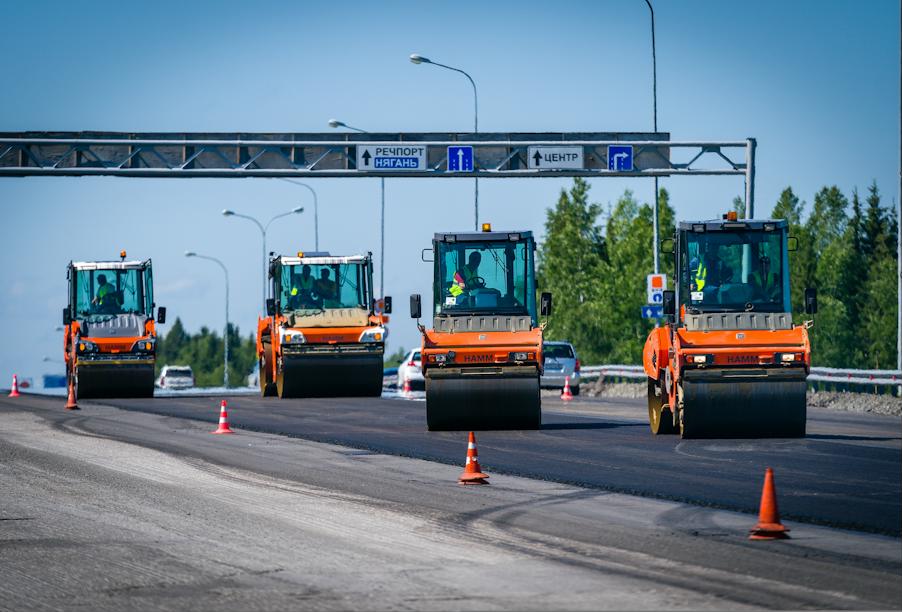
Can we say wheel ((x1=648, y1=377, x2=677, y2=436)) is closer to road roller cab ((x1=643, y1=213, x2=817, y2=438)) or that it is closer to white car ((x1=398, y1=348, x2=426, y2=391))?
road roller cab ((x1=643, y1=213, x2=817, y2=438))

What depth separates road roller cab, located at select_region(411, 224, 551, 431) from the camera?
79.4 ft

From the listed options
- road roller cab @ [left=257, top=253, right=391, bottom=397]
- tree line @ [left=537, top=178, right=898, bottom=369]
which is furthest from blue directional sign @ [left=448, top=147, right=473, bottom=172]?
tree line @ [left=537, top=178, right=898, bottom=369]

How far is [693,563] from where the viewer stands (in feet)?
36.1

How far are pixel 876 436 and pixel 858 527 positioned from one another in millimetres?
11360

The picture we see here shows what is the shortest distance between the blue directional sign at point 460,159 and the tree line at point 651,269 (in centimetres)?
5264

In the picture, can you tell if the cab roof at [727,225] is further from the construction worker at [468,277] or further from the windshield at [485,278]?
the construction worker at [468,277]

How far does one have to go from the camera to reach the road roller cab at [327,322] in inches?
1369

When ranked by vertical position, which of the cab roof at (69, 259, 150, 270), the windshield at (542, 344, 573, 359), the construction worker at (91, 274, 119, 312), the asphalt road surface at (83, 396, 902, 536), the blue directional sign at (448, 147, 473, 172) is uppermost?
the blue directional sign at (448, 147, 473, 172)

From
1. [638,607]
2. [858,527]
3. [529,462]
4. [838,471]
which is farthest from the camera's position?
[529,462]

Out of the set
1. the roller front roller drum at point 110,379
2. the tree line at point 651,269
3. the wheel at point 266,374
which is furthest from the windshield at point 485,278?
the tree line at point 651,269

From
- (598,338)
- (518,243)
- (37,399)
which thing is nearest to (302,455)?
(518,243)

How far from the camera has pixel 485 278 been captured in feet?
82.6

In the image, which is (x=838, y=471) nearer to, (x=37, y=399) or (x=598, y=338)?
(x=37, y=399)

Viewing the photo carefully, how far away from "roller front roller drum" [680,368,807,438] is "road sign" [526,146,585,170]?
2295 cm
